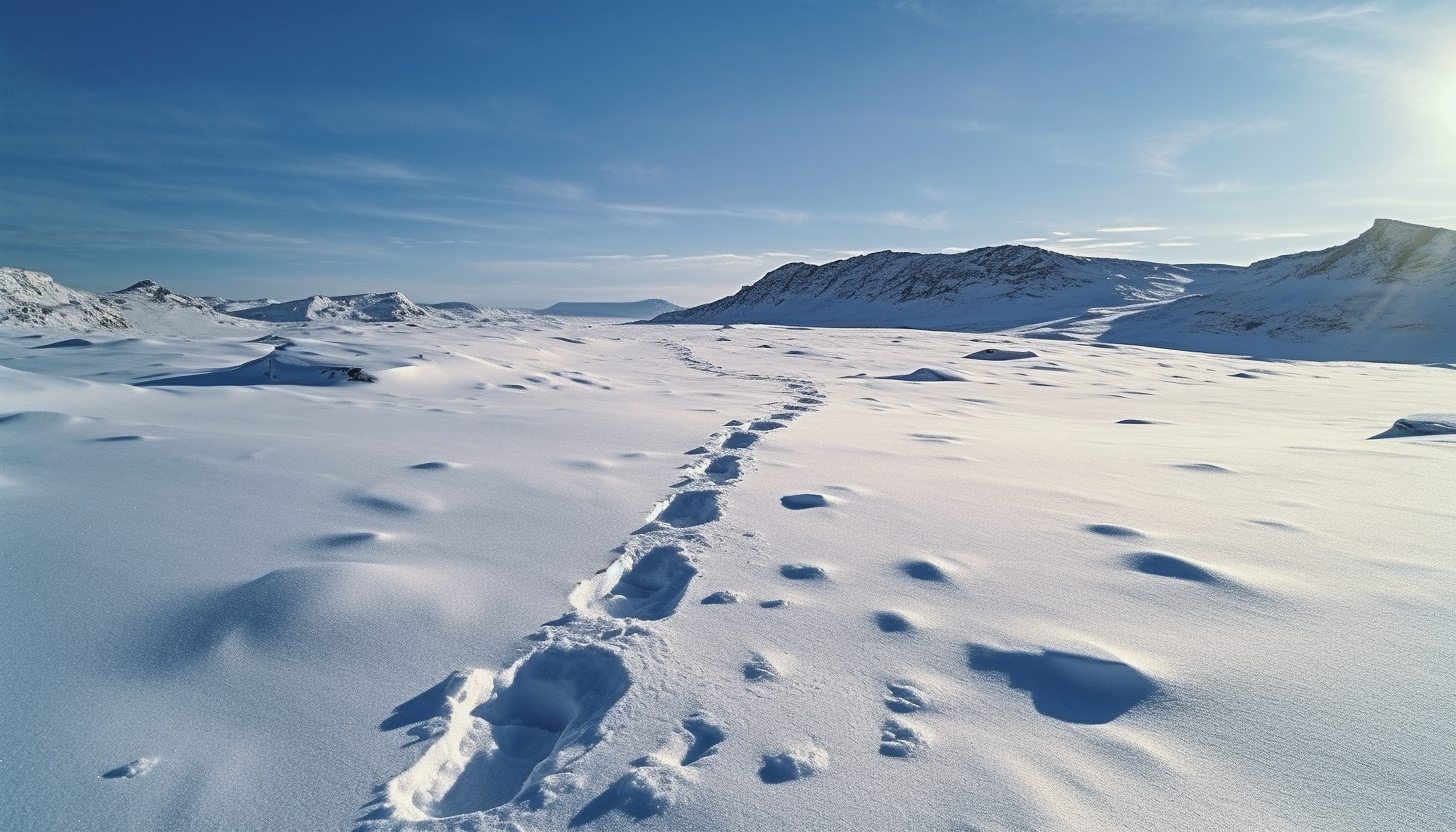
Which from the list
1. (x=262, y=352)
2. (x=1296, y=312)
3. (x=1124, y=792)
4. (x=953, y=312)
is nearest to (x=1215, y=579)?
(x=1124, y=792)

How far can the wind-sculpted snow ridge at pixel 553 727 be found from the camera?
4.66 feet

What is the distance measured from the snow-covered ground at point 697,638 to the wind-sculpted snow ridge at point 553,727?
0.03ft

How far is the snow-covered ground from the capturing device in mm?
1424

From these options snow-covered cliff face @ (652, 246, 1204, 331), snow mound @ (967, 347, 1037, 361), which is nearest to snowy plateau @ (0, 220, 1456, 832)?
snow mound @ (967, 347, 1037, 361)

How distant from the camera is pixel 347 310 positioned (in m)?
74.3

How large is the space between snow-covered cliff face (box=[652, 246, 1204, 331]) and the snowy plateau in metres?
61.2

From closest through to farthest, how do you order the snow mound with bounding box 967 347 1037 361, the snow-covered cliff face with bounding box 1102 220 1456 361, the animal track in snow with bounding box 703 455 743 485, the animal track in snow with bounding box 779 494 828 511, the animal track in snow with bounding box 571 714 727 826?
the animal track in snow with bounding box 571 714 727 826 < the animal track in snow with bounding box 779 494 828 511 < the animal track in snow with bounding box 703 455 743 485 < the snow mound with bounding box 967 347 1037 361 < the snow-covered cliff face with bounding box 1102 220 1456 361

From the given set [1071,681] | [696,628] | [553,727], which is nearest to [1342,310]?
[1071,681]

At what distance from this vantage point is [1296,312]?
4581 centimetres

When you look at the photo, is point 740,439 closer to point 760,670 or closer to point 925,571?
point 925,571

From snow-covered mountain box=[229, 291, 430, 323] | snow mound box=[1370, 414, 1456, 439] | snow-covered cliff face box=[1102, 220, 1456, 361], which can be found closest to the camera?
snow mound box=[1370, 414, 1456, 439]

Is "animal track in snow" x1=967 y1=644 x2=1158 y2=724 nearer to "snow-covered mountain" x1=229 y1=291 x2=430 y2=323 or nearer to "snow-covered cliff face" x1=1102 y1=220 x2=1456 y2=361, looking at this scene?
"snow-covered cliff face" x1=1102 y1=220 x2=1456 y2=361

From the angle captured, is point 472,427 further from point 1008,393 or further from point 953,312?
point 953,312

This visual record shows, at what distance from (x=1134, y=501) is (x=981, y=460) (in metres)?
1.25
